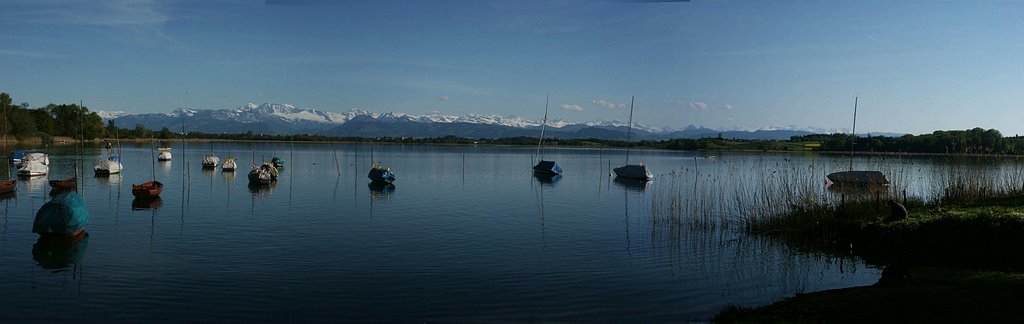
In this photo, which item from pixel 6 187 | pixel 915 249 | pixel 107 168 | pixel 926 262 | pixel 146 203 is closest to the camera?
pixel 926 262

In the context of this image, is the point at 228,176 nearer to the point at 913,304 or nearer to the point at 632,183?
the point at 632,183

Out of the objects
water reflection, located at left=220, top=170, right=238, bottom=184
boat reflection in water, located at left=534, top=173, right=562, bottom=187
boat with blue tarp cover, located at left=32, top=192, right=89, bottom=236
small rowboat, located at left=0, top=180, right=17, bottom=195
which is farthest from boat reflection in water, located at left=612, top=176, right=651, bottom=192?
small rowboat, located at left=0, top=180, right=17, bottom=195

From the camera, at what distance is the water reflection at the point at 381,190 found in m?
46.3

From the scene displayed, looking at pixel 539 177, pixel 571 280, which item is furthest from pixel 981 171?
pixel 539 177

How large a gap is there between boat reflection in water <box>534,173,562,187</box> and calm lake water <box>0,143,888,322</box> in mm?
25429

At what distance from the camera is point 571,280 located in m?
18.4

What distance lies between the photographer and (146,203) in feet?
123

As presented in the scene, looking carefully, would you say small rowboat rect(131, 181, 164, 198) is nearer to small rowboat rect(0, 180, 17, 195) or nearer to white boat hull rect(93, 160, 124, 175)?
small rowboat rect(0, 180, 17, 195)

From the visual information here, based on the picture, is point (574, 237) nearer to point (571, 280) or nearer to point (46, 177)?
point (571, 280)

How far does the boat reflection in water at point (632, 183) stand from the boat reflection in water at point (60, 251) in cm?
→ 4104

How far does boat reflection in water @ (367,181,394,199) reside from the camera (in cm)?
4706

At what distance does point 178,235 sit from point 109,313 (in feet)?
40.7

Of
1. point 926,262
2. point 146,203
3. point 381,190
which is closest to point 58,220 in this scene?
point 146,203

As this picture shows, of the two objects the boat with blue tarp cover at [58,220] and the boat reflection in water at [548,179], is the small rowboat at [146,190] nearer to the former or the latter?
the boat with blue tarp cover at [58,220]
